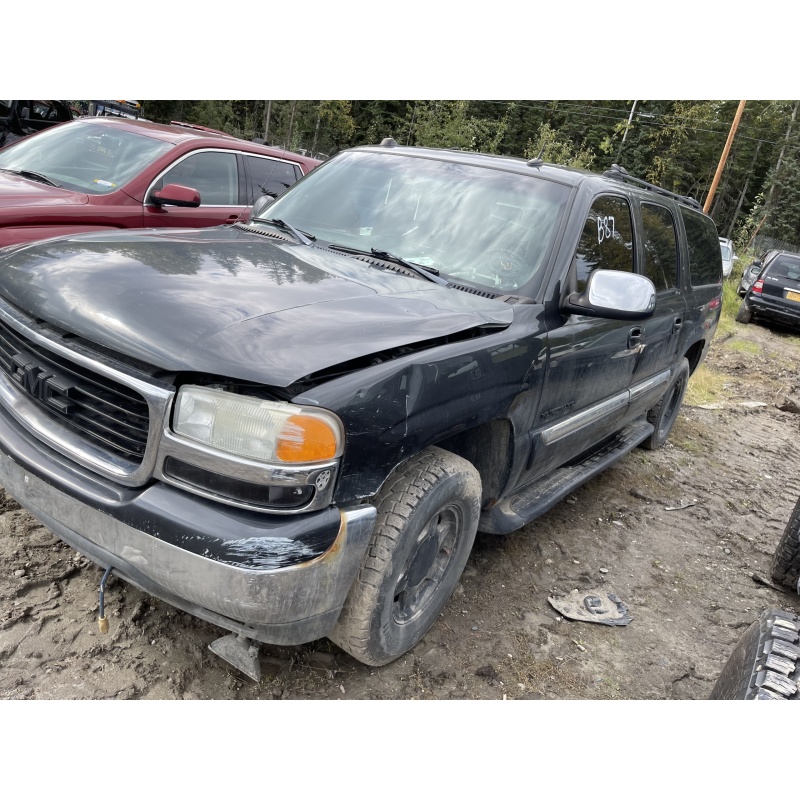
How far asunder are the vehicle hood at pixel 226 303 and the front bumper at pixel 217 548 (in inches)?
15.5

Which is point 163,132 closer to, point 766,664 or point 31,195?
point 31,195

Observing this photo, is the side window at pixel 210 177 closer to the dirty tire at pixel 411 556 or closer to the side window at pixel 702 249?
the side window at pixel 702 249

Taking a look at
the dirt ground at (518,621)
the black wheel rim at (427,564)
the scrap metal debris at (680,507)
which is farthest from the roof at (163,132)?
the scrap metal debris at (680,507)

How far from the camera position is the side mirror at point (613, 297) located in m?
2.80

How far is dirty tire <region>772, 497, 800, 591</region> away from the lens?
3674 millimetres

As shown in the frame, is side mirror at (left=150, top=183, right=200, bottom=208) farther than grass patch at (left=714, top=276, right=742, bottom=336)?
No

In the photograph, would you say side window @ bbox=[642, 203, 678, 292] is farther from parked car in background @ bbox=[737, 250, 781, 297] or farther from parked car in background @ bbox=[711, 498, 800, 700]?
parked car in background @ bbox=[737, 250, 781, 297]

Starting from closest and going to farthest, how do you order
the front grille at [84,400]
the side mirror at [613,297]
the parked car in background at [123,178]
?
the front grille at [84,400] < the side mirror at [613,297] < the parked car in background at [123,178]

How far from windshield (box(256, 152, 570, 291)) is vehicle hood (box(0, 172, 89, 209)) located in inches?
78.0

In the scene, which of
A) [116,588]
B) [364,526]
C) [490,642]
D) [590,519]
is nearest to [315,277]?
[364,526]

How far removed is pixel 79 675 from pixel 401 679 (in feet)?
3.68

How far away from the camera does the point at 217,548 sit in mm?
1771

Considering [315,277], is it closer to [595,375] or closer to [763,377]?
[595,375]

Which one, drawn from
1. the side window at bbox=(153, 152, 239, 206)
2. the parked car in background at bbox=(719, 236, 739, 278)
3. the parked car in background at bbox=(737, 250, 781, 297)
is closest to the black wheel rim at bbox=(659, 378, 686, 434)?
the side window at bbox=(153, 152, 239, 206)
